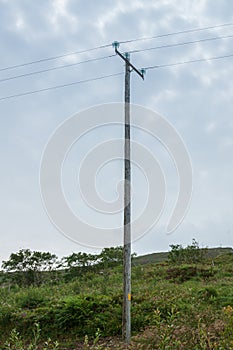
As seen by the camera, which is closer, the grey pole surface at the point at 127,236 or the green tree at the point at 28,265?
the grey pole surface at the point at 127,236

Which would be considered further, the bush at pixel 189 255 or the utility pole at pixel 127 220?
the bush at pixel 189 255

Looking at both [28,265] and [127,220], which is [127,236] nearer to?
[127,220]

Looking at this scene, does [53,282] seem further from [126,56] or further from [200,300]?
[126,56]

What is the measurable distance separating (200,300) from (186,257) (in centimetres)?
1383

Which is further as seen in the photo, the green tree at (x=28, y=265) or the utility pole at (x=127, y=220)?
the green tree at (x=28, y=265)

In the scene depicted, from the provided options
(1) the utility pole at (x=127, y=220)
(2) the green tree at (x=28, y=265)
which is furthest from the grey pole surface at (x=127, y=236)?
(2) the green tree at (x=28, y=265)

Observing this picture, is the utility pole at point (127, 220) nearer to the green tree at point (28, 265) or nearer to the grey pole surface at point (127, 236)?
the grey pole surface at point (127, 236)

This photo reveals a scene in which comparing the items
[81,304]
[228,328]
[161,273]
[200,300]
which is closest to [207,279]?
[161,273]

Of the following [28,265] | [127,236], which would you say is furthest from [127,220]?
[28,265]

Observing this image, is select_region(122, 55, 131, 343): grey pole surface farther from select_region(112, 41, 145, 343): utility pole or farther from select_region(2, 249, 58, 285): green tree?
select_region(2, 249, 58, 285): green tree

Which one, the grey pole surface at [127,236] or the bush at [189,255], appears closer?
the grey pole surface at [127,236]

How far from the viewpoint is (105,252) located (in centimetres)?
2573

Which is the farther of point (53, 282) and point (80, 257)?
point (80, 257)

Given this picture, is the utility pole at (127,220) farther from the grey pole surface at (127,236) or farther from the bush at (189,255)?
the bush at (189,255)
